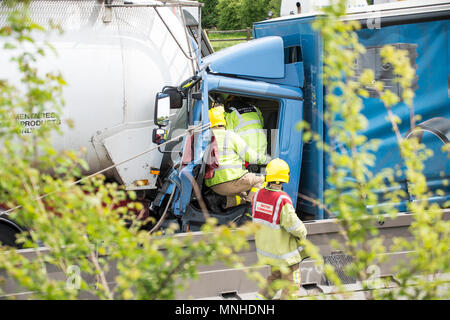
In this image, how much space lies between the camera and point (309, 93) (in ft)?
17.1

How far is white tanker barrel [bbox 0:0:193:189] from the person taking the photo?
474cm

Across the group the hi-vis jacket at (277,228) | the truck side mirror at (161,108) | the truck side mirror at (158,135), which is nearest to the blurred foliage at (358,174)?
the hi-vis jacket at (277,228)

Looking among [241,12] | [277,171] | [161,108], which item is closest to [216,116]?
[161,108]

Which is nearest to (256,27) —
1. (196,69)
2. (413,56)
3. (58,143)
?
(196,69)

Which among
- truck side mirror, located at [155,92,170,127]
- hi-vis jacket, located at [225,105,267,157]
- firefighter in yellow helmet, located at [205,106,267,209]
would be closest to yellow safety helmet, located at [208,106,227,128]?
firefighter in yellow helmet, located at [205,106,267,209]

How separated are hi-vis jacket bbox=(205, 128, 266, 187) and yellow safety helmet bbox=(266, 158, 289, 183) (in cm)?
65

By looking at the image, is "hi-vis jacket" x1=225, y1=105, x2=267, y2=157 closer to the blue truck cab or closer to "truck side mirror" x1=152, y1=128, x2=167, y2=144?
the blue truck cab

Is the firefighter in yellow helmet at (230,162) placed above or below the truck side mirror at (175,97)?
below

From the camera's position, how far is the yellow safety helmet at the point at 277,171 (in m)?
4.39

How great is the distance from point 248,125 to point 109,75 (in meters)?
1.49

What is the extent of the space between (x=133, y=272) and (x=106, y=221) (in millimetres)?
273

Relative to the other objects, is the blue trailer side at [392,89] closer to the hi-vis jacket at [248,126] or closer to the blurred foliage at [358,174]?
the hi-vis jacket at [248,126]

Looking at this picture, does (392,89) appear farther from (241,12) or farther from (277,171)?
(241,12)

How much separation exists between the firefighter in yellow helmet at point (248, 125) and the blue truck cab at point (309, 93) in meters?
0.16
